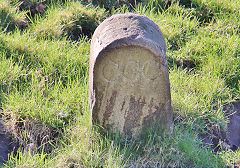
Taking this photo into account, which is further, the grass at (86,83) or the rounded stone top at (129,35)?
the grass at (86,83)

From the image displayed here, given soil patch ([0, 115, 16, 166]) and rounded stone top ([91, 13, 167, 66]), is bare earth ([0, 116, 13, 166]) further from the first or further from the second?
rounded stone top ([91, 13, 167, 66])

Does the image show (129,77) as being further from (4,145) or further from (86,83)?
(4,145)

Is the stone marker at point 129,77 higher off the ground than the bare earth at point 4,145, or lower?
higher

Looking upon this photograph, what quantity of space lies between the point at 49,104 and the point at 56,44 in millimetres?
901

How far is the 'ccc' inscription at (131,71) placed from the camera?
8.34ft

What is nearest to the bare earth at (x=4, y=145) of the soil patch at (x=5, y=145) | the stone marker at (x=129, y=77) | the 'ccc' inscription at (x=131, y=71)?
the soil patch at (x=5, y=145)

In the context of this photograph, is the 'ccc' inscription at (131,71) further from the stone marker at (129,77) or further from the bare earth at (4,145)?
the bare earth at (4,145)

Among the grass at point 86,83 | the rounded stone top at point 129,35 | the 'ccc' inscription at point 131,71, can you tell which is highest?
the rounded stone top at point 129,35

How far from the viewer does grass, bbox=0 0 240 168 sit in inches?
112

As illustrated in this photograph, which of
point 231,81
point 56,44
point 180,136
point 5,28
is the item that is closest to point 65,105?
point 56,44

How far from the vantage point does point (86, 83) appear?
339 centimetres

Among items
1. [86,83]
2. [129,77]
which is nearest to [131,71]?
[129,77]

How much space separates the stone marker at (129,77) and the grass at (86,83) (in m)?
0.16

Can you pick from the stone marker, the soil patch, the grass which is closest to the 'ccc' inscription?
the stone marker
